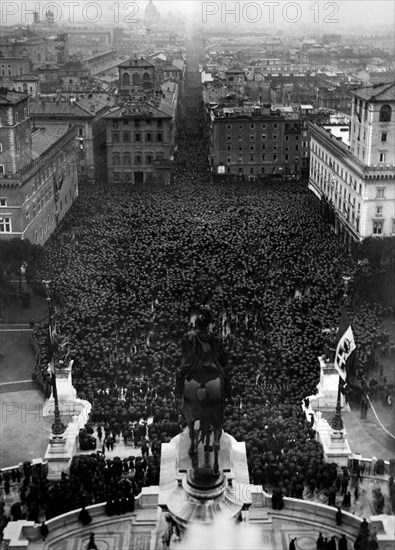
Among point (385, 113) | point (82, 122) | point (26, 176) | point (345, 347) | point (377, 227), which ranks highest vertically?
point (385, 113)

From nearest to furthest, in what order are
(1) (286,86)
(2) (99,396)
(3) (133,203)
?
(2) (99,396) < (3) (133,203) < (1) (286,86)

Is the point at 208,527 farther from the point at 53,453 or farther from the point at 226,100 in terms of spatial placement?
the point at 226,100

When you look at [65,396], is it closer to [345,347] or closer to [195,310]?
[195,310]

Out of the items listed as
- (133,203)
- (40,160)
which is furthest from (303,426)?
(133,203)

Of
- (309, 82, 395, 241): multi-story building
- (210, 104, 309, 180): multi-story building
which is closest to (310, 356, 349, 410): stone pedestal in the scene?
(309, 82, 395, 241): multi-story building

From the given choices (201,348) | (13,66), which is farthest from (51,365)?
(13,66)

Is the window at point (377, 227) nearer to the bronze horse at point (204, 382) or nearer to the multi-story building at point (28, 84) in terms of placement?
the bronze horse at point (204, 382)
